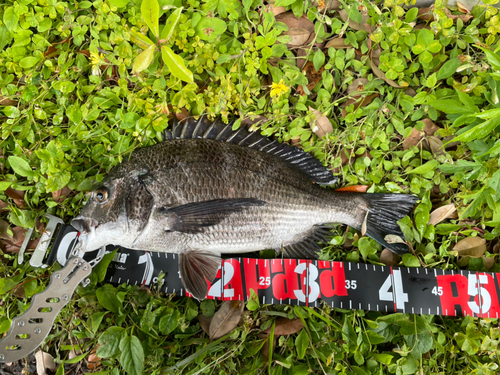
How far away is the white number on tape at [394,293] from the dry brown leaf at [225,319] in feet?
3.77

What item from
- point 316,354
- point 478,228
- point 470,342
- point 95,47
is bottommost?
point 316,354

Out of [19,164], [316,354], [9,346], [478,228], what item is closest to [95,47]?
[19,164]

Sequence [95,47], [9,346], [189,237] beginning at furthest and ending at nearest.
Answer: [95,47]
[189,237]
[9,346]

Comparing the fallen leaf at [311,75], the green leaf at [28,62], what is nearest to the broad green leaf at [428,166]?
the fallen leaf at [311,75]

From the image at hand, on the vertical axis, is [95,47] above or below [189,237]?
above

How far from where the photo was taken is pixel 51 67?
2451 millimetres

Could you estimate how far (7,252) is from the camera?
2527 mm

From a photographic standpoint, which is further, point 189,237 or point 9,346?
point 189,237

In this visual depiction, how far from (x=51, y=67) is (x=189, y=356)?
2.53 metres

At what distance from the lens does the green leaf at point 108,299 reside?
2.33 metres

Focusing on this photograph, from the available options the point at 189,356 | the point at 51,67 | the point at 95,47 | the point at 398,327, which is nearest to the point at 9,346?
the point at 189,356

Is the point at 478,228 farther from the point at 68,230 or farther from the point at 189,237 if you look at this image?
the point at 68,230

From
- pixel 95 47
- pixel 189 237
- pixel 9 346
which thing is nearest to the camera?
pixel 9 346

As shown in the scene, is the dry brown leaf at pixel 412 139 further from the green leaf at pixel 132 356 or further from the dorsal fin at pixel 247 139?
the green leaf at pixel 132 356
